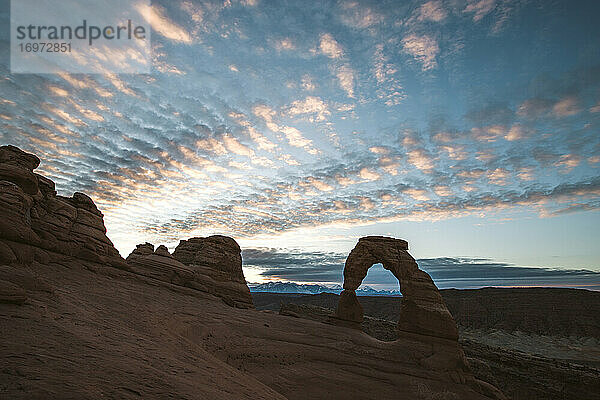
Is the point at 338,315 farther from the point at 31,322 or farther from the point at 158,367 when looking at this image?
the point at 31,322

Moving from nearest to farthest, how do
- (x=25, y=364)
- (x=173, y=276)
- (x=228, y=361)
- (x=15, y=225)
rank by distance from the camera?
(x=25, y=364), (x=15, y=225), (x=228, y=361), (x=173, y=276)

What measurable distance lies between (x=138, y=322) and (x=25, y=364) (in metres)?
6.59

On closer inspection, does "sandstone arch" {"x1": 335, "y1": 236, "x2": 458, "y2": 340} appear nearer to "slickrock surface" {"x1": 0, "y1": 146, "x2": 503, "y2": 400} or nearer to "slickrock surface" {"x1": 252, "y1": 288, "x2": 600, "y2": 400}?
"slickrock surface" {"x1": 0, "y1": 146, "x2": 503, "y2": 400}

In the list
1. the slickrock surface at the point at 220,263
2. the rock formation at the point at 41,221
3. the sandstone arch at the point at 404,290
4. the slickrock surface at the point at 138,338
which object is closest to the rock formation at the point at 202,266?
the slickrock surface at the point at 220,263

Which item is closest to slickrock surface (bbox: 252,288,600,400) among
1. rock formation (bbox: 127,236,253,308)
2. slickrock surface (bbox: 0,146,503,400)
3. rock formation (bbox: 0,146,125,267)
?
slickrock surface (bbox: 0,146,503,400)

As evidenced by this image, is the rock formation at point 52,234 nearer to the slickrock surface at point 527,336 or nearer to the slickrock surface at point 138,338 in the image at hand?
the slickrock surface at point 138,338

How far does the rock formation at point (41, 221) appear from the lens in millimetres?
12156

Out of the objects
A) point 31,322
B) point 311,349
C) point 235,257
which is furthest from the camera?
point 235,257

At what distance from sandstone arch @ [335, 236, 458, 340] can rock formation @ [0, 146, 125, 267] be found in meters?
18.2

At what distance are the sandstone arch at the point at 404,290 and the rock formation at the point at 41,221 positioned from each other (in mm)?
18195

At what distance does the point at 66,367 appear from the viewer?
525 cm

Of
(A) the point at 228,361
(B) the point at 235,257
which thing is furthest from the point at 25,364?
(B) the point at 235,257

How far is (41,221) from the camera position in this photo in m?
15.8

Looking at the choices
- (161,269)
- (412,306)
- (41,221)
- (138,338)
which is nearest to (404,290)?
(412,306)
